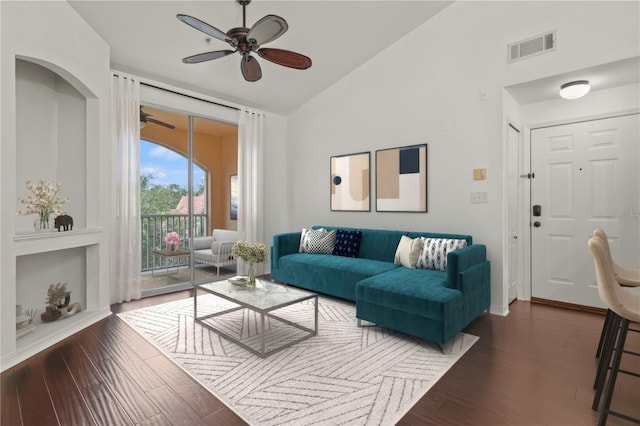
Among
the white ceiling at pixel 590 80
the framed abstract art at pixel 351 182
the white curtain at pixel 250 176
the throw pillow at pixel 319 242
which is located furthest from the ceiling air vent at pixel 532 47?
the white curtain at pixel 250 176

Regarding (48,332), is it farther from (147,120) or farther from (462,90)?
(462,90)

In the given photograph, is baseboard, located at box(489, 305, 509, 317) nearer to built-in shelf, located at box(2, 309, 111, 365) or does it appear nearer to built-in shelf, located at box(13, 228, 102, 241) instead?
built-in shelf, located at box(2, 309, 111, 365)

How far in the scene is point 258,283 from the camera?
328cm

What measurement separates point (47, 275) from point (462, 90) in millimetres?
4845

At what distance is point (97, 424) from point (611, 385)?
271 centimetres

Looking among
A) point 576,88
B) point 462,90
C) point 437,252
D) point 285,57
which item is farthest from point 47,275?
point 576,88

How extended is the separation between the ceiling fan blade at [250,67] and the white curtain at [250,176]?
84.3 inches

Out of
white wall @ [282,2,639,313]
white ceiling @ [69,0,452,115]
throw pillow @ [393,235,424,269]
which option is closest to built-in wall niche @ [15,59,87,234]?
white ceiling @ [69,0,452,115]

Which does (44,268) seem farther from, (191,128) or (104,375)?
(191,128)

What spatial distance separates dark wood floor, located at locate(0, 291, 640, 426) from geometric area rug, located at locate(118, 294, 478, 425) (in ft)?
0.34

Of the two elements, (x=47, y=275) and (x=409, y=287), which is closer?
(x=409, y=287)

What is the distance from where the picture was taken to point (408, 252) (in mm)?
3635

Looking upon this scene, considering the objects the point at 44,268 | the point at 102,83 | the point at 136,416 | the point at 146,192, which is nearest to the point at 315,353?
the point at 136,416

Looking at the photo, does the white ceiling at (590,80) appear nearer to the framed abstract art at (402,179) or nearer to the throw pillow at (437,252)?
the framed abstract art at (402,179)
